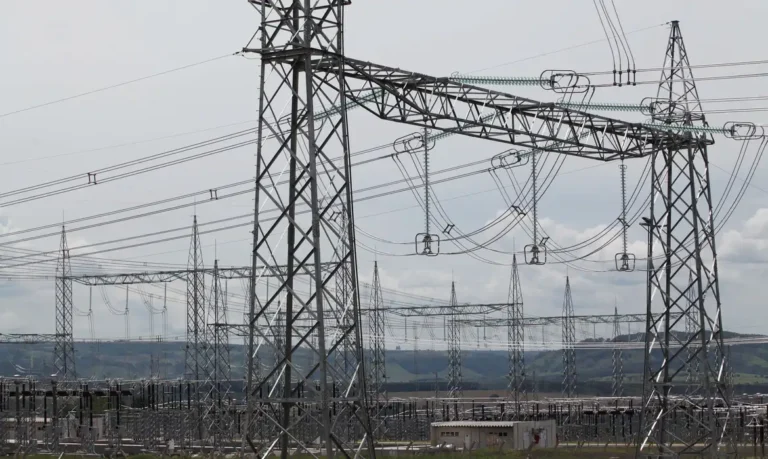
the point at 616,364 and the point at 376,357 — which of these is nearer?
the point at 376,357

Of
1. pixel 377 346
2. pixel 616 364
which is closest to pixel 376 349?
pixel 377 346

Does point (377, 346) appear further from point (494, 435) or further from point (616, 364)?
point (616, 364)

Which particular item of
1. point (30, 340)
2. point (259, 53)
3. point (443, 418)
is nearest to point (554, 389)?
point (443, 418)

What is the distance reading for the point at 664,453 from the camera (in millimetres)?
28312

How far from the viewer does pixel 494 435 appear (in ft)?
168

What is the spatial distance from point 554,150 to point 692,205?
4226 mm

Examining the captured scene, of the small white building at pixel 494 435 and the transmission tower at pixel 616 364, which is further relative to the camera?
the transmission tower at pixel 616 364

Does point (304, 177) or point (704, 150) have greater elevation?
point (704, 150)

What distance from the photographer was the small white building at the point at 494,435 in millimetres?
50156

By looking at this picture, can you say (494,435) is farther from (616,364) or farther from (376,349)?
(616,364)

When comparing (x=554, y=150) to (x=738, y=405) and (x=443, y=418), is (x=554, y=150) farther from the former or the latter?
(x=443, y=418)

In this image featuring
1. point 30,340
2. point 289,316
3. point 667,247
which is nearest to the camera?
point 289,316

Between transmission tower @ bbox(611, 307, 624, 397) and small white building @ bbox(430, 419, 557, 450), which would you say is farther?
transmission tower @ bbox(611, 307, 624, 397)

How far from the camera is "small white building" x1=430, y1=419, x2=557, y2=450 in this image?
165ft
